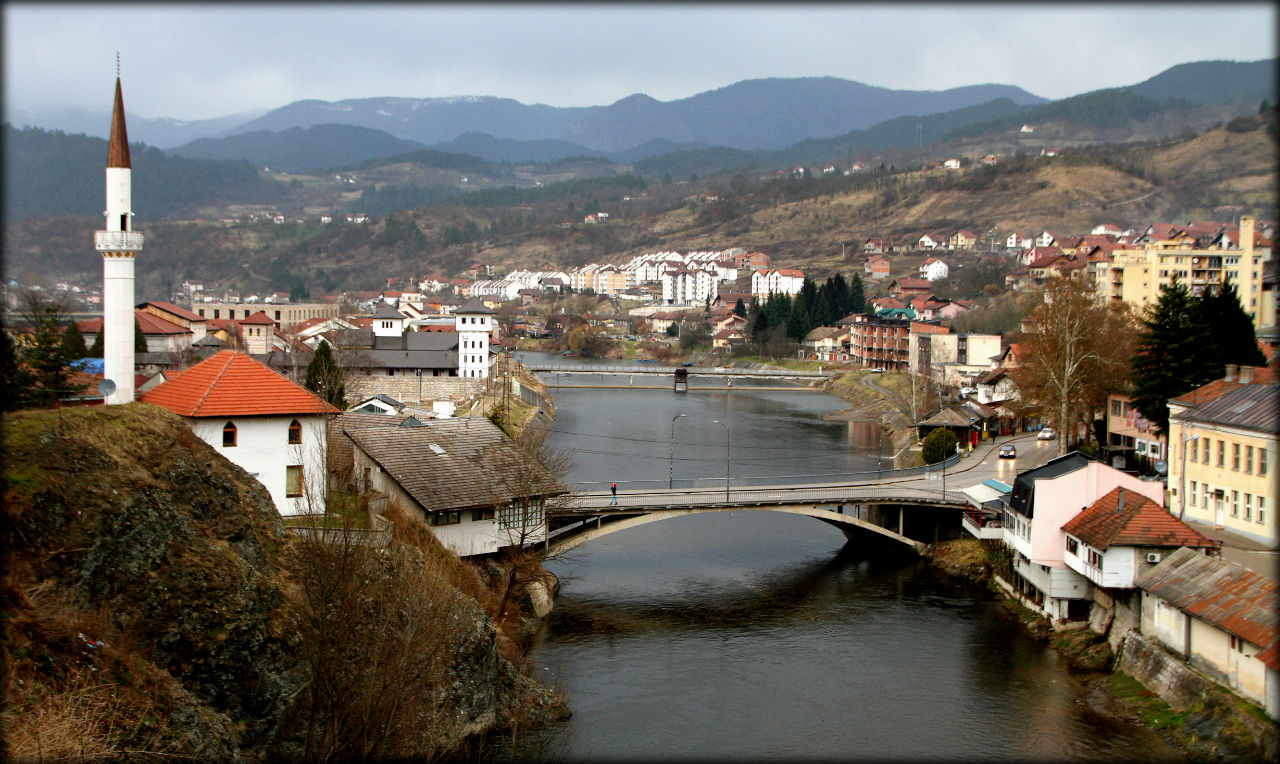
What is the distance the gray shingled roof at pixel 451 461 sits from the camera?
17.9 m

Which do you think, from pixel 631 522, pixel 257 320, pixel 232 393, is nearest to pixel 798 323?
pixel 257 320

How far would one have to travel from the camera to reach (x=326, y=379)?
26.8 metres

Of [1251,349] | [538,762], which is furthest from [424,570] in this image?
[1251,349]

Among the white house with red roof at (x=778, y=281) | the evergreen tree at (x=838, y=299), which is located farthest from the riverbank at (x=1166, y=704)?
the white house with red roof at (x=778, y=281)

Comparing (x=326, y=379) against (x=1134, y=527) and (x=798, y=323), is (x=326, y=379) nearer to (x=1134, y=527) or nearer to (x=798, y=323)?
(x=1134, y=527)

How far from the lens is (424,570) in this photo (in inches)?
568

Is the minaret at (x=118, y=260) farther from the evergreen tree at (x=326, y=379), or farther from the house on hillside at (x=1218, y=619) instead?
the house on hillside at (x=1218, y=619)

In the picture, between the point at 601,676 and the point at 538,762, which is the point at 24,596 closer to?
the point at 538,762

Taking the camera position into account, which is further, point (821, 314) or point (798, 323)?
point (821, 314)

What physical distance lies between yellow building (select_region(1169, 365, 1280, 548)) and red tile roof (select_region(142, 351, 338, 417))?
48.0 ft

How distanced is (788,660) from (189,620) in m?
9.87

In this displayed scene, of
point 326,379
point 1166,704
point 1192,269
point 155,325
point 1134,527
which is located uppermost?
point 1192,269

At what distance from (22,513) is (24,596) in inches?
33.9

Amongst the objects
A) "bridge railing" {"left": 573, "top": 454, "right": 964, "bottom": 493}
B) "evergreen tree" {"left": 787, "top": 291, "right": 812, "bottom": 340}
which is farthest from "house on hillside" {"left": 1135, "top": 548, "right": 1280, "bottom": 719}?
"evergreen tree" {"left": 787, "top": 291, "right": 812, "bottom": 340}
